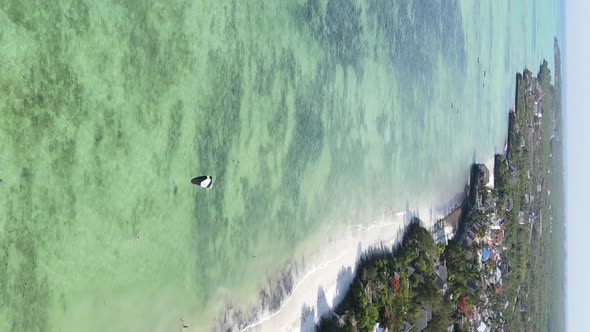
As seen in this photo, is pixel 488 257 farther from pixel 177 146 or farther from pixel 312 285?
pixel 177 146

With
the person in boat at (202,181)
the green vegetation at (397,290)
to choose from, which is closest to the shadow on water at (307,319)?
the green vegetation at (397,290)

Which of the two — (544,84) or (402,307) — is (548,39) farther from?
(402,307)

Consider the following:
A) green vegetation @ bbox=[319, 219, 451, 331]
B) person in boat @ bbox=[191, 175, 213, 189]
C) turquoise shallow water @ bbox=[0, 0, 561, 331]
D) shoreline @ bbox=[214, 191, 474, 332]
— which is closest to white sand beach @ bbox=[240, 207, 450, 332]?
shoreline @ bbox=[214, 191, 474, 332]

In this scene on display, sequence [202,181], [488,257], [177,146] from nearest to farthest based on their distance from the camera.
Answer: [177,146] → [202,181] → [488,257]

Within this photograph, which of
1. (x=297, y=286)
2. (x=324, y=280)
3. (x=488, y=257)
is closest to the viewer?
(x=297, y=286)

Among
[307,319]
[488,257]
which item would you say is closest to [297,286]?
[307,319]

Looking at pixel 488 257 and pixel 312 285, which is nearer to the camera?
pixel 312 285

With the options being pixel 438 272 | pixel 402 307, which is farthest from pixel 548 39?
pixel 402 307

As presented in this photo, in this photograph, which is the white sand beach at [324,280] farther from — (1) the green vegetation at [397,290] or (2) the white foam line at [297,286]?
(1) the green vegetation at [397,290]
